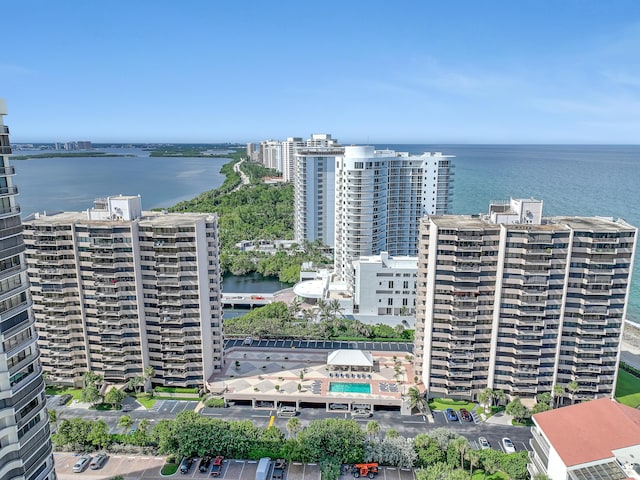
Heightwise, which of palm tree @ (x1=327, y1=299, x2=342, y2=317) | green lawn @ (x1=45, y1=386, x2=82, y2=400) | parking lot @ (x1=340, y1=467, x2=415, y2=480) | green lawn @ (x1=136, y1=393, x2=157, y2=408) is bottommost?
parking lot @ (x1=340, y1=467, x2=415, y2=480)

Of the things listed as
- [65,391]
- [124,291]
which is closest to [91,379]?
[65,391]

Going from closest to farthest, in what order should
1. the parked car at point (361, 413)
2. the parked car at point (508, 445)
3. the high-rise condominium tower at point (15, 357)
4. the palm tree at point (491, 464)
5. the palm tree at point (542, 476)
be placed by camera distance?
the high-rise condominium tower at point (15, 357)
the palm tree at point (542, 476)
the palm tree at point (491, 464)
the parked car at point (508, 445)
the parked car at point (361, 413)

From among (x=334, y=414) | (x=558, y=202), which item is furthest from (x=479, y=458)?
(x=558, y=202)

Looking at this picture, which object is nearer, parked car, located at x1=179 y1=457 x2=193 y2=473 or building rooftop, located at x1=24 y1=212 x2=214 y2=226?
parked car, located at x1=179 y1=457 x2=193 y2=473

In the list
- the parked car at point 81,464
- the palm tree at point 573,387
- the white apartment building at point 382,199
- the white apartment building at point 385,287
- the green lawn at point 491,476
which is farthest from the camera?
the white apartment building at point 382,199

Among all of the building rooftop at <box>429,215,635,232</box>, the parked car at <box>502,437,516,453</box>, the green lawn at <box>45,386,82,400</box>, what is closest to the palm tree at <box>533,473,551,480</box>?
the parked car at <box>502,437,516,453</box>

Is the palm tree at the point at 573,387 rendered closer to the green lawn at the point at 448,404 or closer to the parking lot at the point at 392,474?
A: the green lawn at the point at 448,404

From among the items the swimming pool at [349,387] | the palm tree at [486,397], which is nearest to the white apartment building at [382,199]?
the swimming pool at [349,387]

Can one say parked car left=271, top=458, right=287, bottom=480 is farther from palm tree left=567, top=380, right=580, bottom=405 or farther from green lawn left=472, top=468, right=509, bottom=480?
palm tree left=567, top=380, right=580, bottom=405
